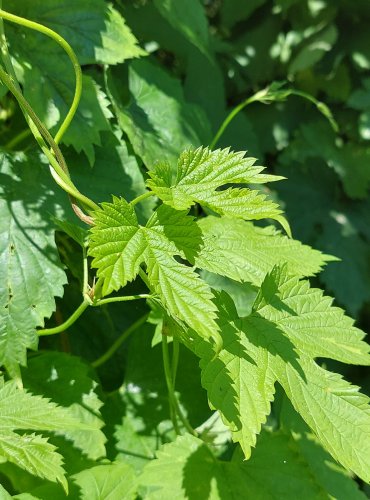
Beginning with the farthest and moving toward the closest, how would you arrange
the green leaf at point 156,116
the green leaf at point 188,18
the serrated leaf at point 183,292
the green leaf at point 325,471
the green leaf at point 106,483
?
the green leaf at point 188,18, the green leaf at point 156,116, the green leaf at point 325,471, the green leaf at point 106,483, the serrated leaf at point 183,292

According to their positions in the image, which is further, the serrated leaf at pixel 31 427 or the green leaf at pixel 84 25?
the green leaf at pixel 84 25

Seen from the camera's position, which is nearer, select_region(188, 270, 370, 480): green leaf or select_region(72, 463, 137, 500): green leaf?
select_region(188, 270, 370, 480): green leaf

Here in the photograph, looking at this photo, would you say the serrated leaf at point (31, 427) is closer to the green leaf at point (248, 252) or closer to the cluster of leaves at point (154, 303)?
the cluster of leaves at point (154, 303)

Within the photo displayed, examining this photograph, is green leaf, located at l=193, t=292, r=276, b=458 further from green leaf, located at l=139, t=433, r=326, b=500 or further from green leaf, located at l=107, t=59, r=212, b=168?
green leaf, located at l=107, t=59, r=212, b=168

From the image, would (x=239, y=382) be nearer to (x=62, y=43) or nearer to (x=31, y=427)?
(x=31, y=427)

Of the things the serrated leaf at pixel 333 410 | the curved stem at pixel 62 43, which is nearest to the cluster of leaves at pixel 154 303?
the serrated leaf at pixel 333 410

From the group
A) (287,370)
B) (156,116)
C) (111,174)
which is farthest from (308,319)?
(156,116)

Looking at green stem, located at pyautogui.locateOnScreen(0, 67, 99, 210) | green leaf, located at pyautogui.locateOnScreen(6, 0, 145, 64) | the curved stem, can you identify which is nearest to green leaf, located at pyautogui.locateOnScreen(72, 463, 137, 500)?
green stem, located at pyautogui.locateOnScreen(0, 67, 99, 210)
